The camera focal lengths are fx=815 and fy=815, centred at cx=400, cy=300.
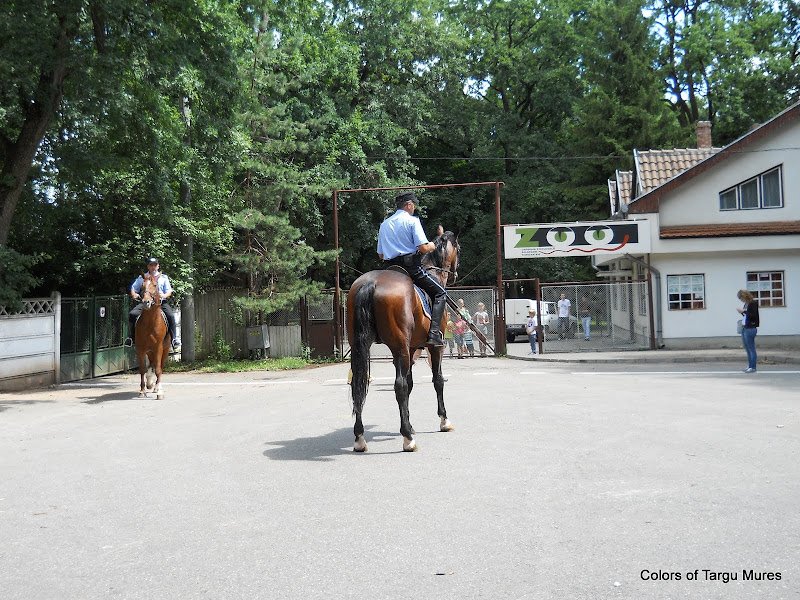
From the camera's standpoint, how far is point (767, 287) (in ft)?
88.2

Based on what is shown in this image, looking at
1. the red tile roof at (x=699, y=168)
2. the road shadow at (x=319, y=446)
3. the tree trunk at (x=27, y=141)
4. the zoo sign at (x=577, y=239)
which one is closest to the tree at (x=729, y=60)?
the red tile roof at (x=699, y=168)

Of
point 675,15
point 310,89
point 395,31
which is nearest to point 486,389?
point 310,89

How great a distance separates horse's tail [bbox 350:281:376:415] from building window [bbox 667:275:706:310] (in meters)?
20.5

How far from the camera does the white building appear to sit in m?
26.6

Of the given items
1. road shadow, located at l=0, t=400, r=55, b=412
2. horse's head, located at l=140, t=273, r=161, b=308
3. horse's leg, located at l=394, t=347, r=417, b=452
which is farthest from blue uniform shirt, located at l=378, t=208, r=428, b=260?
road shadow, located at l=0, t=400, r=55, b=412

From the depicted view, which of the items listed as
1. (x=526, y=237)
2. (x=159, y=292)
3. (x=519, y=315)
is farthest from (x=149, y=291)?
(x=519, y=315)

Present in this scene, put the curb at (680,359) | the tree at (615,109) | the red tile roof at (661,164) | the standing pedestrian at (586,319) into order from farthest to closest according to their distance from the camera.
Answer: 1. the tree at (615,109)
2. the red tile roof at (661,164)
3. the standing pedestrian at (586,319)
4. the curb at (680,359)

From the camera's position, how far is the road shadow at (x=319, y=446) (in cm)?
836

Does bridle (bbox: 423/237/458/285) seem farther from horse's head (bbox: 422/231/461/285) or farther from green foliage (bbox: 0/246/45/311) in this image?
green foliage (bbox: 0/246/45/311)

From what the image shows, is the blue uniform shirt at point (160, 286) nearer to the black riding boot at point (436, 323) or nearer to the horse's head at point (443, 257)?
the horse's head at point (443, 257)

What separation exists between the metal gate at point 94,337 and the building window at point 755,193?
2001 cm

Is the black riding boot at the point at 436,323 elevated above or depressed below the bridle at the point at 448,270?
below

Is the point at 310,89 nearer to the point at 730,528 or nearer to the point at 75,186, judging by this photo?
the point at 75,186

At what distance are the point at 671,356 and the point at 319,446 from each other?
1643cm
